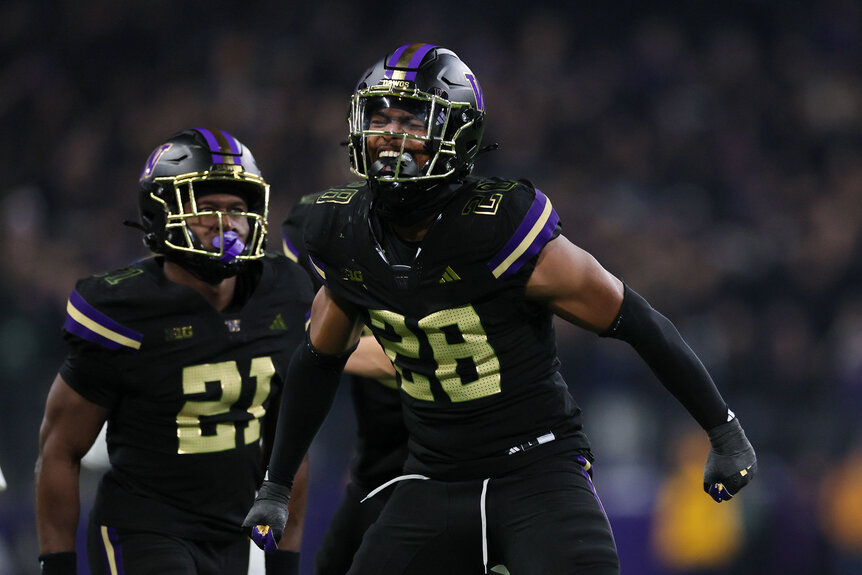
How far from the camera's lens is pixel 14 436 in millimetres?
5840

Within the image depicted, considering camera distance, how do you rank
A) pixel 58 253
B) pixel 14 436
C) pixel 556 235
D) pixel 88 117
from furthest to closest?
pixel 88 117, pixel 58 253, pixel 14 436, pixel 556 235

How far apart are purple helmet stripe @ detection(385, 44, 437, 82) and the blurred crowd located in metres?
3.36

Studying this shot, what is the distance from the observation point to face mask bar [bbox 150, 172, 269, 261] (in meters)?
3.59

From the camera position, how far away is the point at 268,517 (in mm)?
3256

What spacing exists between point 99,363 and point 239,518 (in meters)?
0.59

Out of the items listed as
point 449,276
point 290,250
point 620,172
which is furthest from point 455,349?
point 620,172

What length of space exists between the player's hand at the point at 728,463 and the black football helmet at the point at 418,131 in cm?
88

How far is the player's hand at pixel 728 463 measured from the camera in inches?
117

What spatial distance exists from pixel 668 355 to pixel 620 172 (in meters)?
7.65

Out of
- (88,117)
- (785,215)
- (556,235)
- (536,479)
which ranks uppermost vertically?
(556,235)

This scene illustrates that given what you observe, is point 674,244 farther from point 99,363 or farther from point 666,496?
point 99,363

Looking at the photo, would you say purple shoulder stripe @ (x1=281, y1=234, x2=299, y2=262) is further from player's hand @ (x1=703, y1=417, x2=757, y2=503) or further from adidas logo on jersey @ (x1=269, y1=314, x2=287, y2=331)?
player's hand @ (x1=703, y1=417, x2=757, y2=503)

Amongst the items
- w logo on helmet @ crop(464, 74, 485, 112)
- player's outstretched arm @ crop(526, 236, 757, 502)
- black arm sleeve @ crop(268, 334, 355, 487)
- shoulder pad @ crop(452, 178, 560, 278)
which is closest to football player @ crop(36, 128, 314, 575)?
black arm sleeve @ crop(268, 334, 355, 487)

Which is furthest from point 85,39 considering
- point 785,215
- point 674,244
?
point 785,215
